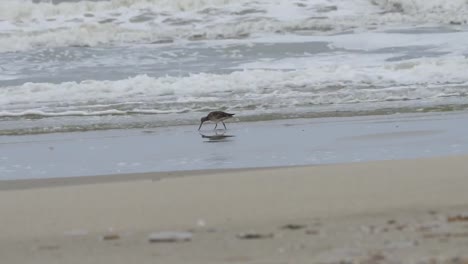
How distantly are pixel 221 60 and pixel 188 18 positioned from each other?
4.42 metres

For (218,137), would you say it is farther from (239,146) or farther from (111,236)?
(111,236)

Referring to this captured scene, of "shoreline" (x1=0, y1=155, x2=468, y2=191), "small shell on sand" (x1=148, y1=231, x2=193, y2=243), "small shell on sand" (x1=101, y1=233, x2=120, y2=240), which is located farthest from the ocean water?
"small shell on sand" (x1=148, y1=231, x2=193, y2=243)

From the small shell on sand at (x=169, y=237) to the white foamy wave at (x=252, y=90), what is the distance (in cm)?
605

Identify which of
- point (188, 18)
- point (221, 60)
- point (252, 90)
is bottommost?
point (252, 90)

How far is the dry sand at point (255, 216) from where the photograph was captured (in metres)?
3.80

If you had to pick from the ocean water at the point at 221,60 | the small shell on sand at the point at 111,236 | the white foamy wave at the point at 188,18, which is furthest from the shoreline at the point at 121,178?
the white foamy wave at the point at 188,18

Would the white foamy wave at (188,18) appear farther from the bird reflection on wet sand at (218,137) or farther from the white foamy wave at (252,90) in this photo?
the bird reflection on wet sand at (218,137)

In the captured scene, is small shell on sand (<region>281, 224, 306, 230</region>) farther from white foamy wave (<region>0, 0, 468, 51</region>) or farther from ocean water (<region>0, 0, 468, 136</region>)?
white foamy wave (<region>0, 0, 468, 51</region>)

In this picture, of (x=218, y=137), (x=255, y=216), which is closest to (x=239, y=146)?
(x=218, y=137)

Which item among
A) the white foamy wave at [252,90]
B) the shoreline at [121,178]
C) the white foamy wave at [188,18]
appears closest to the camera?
the shoreline at [121,178]

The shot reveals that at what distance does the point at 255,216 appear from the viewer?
468cm

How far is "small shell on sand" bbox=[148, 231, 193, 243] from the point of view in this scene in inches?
164

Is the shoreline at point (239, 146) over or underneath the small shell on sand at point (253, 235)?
over

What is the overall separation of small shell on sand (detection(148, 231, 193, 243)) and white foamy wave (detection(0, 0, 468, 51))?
12.9m
